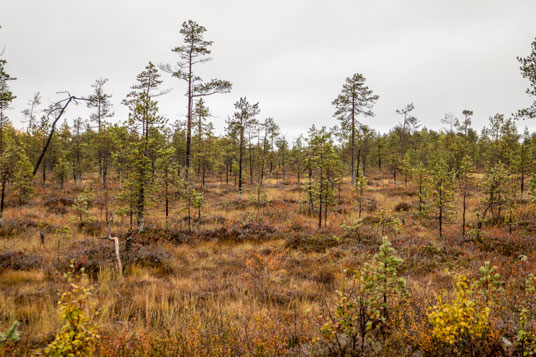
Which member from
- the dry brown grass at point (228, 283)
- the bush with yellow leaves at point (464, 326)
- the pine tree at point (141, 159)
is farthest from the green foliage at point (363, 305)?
the pine tree at point (141, 159)

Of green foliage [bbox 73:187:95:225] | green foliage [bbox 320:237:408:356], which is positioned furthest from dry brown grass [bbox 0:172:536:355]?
green foliage [bbox 73:187:95:225]

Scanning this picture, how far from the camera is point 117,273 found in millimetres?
7391

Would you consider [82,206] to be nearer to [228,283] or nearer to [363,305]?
[228,283]

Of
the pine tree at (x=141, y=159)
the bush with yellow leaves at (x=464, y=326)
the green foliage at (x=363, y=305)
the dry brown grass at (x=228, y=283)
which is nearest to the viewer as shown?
the bush with yellow leaves at (x=464, y=326)

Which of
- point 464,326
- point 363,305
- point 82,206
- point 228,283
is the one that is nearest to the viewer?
point 464,326

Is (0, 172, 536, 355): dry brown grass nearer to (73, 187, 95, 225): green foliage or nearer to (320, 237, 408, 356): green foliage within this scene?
(320, 237, 408, 356): green foliage

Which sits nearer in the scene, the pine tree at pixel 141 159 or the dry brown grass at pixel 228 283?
the dry brown grass at pixel 228 283

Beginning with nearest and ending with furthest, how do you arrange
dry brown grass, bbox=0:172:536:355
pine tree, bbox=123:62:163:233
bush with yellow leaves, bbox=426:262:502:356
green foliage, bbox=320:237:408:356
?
bush with yellow leaves, bbox=426:262:502:356 → green foliage, bbox=320:237:408:356 → dry brown grass, bbox=0:172:536:355 → pine tree, bbox=123:62:163:233

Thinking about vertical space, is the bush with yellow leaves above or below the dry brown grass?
above

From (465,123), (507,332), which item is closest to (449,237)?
(507,332)

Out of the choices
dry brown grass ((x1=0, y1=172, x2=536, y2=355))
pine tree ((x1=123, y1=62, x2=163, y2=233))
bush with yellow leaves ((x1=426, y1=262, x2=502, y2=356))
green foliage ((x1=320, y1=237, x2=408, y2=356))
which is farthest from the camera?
pine tree ((x1=123, y1=62, x2=163, y2=233))

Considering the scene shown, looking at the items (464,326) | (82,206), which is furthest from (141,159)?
(464,326)

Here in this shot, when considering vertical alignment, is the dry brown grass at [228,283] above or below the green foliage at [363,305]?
below

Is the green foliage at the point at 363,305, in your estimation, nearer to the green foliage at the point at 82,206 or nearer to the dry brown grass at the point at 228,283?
the dry brown grass at the point at 228,283
